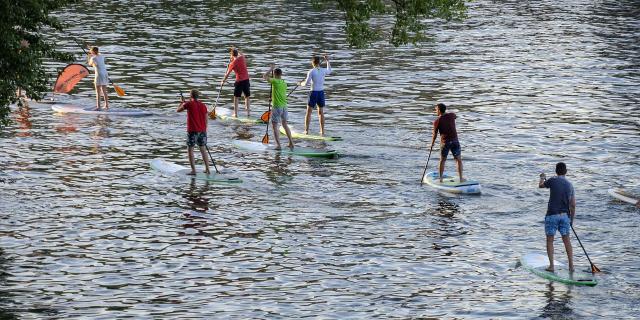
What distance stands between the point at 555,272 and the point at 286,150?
12467mm

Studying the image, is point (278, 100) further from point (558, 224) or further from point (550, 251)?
point (550, 251)

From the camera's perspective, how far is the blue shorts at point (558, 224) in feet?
71.0

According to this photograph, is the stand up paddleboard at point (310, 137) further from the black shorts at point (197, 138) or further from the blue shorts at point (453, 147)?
the blue shorts at point (453, 147)

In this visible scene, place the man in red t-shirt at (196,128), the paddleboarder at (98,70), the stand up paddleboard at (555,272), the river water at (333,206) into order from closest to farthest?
the river water at (333,206)
the stand up paddleboard at (555,272)
the man in red t-shirt at (196,128)
the paddleboarder at (98,70)

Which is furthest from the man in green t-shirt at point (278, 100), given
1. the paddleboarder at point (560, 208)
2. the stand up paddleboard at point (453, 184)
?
the paddleboarder at point (560, 208)

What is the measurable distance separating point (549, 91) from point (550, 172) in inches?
637

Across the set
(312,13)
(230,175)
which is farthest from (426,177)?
(312,13)

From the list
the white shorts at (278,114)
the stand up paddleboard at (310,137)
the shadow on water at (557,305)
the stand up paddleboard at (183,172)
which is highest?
the white shorts at (278,114)

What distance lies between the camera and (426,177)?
29203 millimetres

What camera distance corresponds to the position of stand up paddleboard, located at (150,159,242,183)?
2886cm

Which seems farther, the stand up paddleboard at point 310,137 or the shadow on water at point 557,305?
the stand up paddleboard at point 310,137

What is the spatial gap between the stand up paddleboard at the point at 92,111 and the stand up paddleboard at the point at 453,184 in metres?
12.8

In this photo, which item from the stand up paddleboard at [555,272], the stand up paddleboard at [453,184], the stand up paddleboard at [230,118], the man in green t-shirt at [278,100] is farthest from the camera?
the stand up paddleboard at [230,118]

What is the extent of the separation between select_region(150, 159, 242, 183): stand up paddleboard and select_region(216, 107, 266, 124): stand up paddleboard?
7.01 metres
